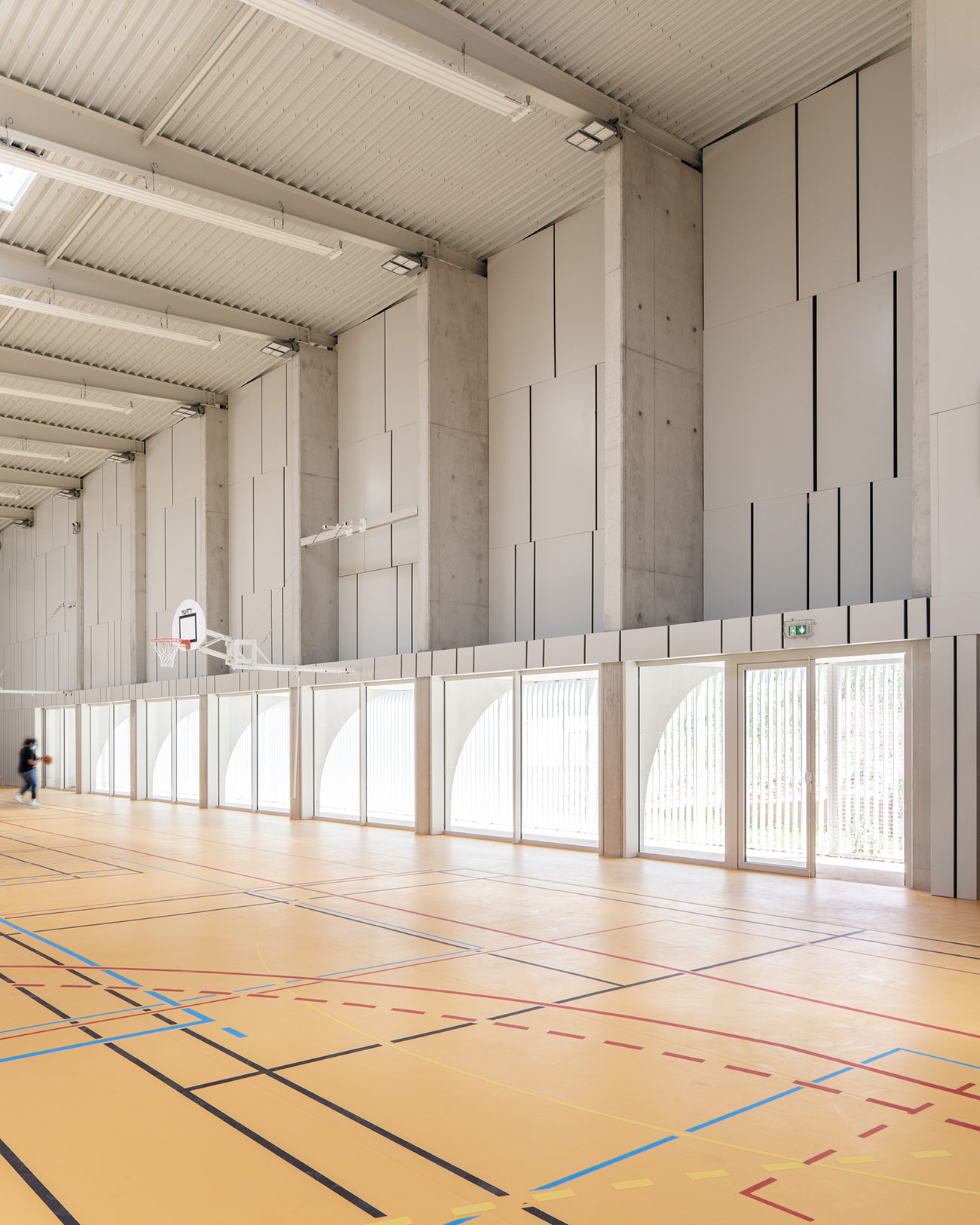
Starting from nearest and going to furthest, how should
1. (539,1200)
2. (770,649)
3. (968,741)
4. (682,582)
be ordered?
1. (539,1200)
2. (968,741)
3. (770,649)
4. (682,582)

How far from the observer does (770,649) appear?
14.9 metres

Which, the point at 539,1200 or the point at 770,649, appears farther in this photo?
the point at 770,649

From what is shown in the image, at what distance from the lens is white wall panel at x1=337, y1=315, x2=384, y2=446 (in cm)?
2556

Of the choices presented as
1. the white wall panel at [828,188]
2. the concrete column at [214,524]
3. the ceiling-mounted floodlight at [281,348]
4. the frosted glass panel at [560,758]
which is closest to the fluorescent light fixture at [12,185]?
the ceiling-mounted floodlight at [281,348]

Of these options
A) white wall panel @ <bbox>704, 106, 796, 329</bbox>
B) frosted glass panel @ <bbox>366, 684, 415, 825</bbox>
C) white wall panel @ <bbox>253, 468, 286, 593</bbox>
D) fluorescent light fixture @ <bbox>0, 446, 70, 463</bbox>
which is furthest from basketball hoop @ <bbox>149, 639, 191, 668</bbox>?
white wall panel @ <bbox>704, 106, 796, 329</bbox>

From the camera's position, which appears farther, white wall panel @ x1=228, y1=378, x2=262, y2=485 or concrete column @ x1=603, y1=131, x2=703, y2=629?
white wall panel @ x1=228, y1=378, x2=262, y2=485

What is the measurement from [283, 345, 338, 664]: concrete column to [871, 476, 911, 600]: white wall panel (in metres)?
15.4

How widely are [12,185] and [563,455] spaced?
38.2 feet

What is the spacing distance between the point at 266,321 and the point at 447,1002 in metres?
21.8

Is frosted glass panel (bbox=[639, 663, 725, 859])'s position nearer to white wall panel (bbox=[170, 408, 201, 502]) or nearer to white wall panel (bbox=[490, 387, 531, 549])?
white wall panel (bbox=[490, 387, 531, 549])

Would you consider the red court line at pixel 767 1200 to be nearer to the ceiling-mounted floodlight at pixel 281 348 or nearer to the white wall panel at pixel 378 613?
the white wall panel at pixel 378 613

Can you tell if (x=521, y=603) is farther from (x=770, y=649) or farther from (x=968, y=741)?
(x=968, y=741)

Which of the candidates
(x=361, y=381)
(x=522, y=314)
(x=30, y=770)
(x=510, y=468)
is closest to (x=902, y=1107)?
(x=510, y=468)

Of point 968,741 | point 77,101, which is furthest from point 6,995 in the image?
point 77,101
